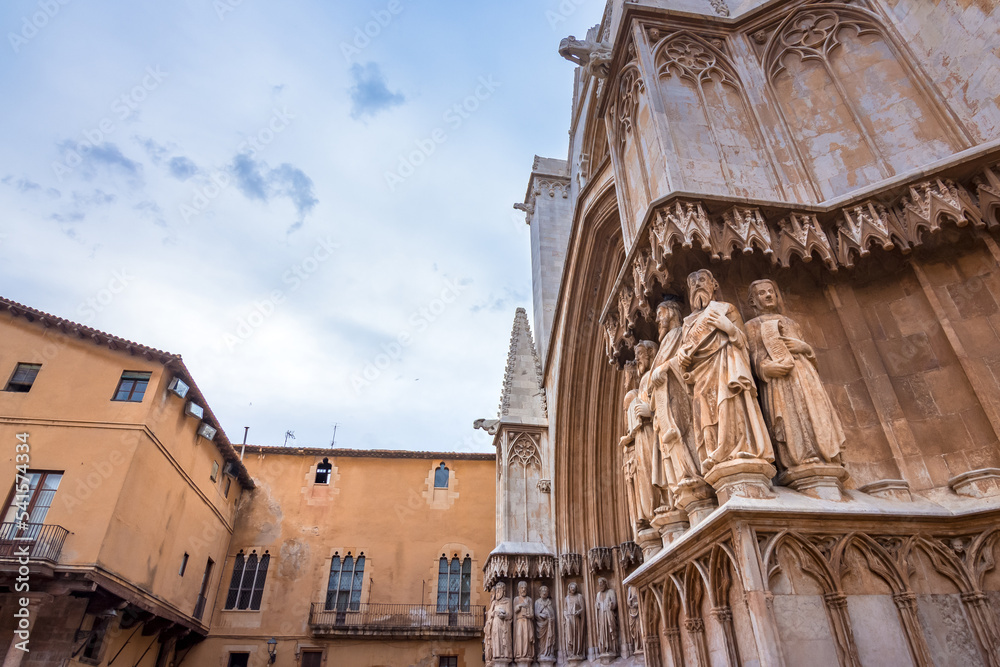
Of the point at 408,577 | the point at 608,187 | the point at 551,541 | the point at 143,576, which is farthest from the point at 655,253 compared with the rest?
the point at 408,577

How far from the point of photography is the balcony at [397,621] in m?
20.4

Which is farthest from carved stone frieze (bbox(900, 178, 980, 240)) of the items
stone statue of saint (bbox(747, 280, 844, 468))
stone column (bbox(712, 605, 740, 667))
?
stone column (bbox(712, 605, 740, 667))

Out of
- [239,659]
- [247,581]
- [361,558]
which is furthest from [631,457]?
[247,581]

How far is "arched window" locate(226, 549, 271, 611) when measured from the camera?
2094 centimetres

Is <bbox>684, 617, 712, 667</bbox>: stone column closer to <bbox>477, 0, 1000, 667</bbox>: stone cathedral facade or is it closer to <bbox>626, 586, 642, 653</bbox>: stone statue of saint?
<bbox>477, 0, 1000, 667</bbox>: stone cathedral facade

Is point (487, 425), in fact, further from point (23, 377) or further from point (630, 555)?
point (23, 377)

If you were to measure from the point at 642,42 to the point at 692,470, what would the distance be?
15.2ft

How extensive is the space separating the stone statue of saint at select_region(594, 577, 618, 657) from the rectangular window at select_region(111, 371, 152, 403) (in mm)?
12399

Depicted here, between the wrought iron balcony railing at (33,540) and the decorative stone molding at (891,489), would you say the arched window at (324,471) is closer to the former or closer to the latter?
the wrought iron balcony railing at (33,540)

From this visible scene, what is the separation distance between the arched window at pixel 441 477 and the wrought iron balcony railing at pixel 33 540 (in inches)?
501

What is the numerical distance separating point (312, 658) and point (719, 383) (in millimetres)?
20339

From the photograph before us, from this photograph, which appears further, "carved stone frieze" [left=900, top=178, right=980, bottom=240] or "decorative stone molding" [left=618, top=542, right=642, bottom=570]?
"decorative stone molding" [left=618, top=542, right=642, bottom=570]

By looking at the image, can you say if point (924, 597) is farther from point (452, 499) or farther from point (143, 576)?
point (452, 499)

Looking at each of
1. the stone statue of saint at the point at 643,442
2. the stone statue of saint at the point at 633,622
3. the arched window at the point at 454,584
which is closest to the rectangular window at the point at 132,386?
the arched window at the point at 454,584
